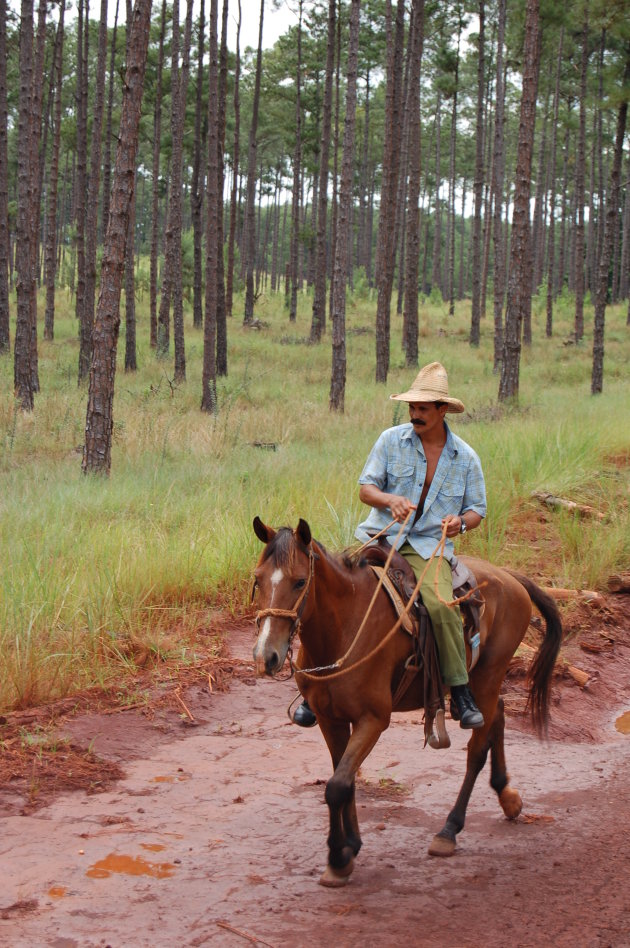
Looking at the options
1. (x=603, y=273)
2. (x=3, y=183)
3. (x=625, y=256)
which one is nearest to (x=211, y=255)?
(x=3, y=183)

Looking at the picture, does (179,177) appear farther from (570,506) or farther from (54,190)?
(570,506)

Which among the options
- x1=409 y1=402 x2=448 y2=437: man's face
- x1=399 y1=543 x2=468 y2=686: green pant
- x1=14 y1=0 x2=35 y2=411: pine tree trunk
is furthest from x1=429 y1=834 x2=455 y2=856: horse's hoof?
x1=14 y1=0 x2=35 y2=411: pine tree trunk

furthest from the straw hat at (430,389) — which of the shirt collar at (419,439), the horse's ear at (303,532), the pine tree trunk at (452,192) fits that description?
the pine tree trunk at (452,192)

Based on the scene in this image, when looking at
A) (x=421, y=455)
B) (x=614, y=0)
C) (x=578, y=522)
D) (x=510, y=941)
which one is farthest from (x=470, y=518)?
(x=614, y=0)

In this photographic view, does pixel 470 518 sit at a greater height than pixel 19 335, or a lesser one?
lesser

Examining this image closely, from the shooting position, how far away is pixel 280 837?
16.3ft

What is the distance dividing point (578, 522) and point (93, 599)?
228 inches

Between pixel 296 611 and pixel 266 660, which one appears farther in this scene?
pixel 296 611

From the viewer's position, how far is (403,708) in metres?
4.91

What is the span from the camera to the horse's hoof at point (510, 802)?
5.35m

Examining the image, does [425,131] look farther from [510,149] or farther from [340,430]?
[340,430]

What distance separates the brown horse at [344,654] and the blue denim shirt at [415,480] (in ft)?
1.28

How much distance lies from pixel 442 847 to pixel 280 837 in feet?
2.82

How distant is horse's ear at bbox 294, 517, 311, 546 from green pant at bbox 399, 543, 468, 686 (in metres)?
0.94
